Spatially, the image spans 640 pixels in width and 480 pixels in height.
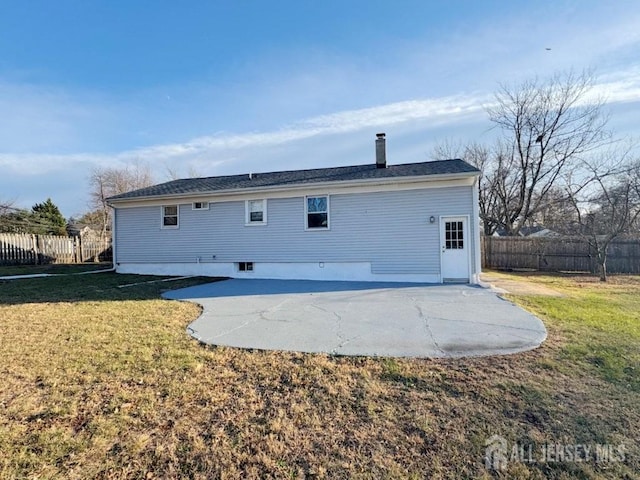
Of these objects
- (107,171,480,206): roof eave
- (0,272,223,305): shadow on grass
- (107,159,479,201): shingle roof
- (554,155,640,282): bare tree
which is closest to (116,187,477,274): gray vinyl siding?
(107,171,480,206): roof eave

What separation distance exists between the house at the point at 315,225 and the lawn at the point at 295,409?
581 centimetres

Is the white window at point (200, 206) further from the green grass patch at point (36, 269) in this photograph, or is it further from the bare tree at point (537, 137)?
the bare tree at point (537, 137)

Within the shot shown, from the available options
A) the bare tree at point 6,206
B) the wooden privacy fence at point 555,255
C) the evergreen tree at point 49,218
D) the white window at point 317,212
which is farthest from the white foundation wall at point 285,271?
the evergreen tree at point 49,218

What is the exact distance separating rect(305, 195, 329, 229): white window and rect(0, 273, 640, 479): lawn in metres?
7.17

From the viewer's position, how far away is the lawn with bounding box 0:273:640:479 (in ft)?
7.10

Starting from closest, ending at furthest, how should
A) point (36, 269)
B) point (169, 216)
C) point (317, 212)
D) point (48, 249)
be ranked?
point (317, 212) < point (169, 216) < point (36, 269) < point (48, 249)

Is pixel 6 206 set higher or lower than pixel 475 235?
higher

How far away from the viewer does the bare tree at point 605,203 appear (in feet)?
46.3

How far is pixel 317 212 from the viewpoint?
37.6 feet

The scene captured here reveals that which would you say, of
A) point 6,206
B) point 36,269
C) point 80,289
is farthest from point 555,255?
point 6,206

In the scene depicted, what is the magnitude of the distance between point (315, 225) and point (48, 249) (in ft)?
52.9

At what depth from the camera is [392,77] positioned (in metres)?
11.8

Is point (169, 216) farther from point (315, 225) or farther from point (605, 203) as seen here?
point (605, 203)

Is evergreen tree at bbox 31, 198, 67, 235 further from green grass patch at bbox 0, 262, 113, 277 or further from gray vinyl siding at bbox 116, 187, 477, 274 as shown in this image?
gray vinyl siding at bbox 116, 187, 477, 274
